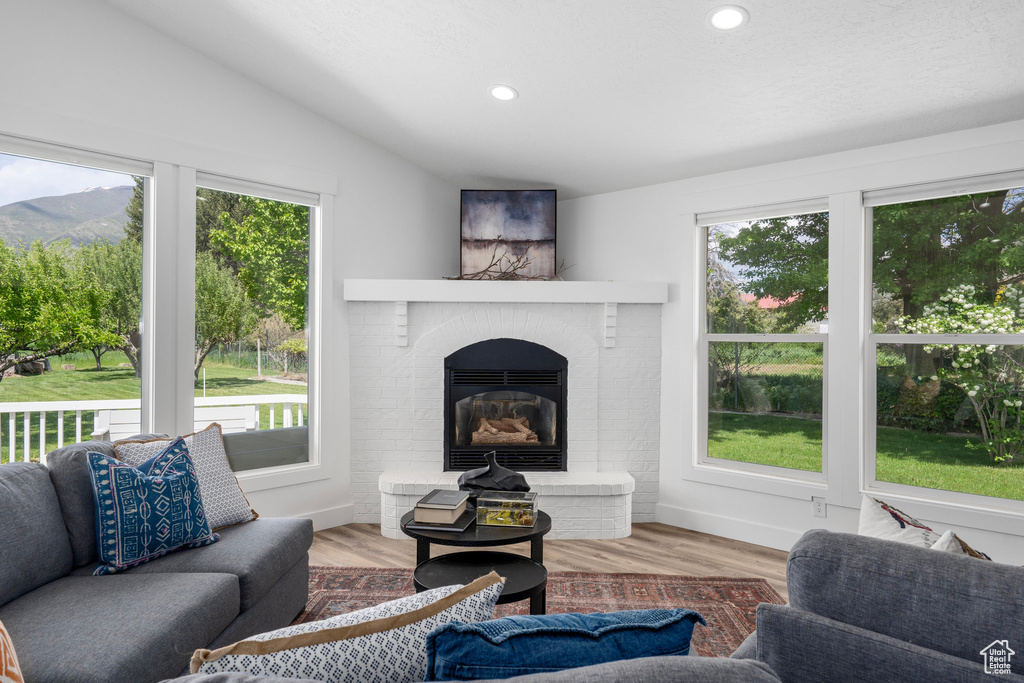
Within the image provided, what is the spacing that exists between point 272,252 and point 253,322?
48 cm

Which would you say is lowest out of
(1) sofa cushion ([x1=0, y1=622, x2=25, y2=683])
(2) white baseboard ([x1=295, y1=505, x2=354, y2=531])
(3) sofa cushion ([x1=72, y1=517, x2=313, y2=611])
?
(2) white baseboard ([x1=295, y1=505, x2=354, y2=531])

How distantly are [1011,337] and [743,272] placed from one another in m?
1.47

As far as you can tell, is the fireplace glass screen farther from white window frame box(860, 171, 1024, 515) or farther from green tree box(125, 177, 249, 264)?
white window frame box(860, 171, 1024, 515)

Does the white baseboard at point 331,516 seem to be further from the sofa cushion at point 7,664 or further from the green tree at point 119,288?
the sofa cushion at point 7,664

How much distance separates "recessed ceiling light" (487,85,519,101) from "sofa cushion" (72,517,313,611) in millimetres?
2446

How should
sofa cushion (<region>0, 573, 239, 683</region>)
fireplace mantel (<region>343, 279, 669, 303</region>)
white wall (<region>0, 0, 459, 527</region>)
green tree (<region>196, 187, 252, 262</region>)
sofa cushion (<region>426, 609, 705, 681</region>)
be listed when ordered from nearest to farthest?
sofa cushion (<region>426, 609, 705, 681</region>), sofa cushion (<region>0, 573, 239, 683</region>), white wall (<region>0, 0, 459, 527</region>), green tree (<region>196, 187, 252, 262</region>), fireplace mantel (<region>343, 279, 669, 303</region>)

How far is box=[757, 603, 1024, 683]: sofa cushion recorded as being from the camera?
0.90 metres

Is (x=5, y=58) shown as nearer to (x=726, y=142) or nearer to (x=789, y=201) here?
(x=726, y=142)

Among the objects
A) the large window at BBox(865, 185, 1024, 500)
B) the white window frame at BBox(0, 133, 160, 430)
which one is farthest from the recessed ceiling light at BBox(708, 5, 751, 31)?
the white window frame at BBox(0, 133, 160, 430)

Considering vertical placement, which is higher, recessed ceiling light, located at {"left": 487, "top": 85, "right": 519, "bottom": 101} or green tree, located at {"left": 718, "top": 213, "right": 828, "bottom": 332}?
recessed ceiling light, located at {"left": 487, "top": 85, "right": 519, "bottom": 101}

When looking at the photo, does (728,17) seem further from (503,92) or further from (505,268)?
(505,268)

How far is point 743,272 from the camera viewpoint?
13.2 feet

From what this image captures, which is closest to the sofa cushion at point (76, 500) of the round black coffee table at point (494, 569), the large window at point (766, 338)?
the round black coffee table at point (494, 569)

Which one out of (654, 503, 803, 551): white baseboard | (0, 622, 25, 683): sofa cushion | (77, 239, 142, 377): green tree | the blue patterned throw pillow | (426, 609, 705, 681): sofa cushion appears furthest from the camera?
(654, 503, 803, 551): white baseboard
